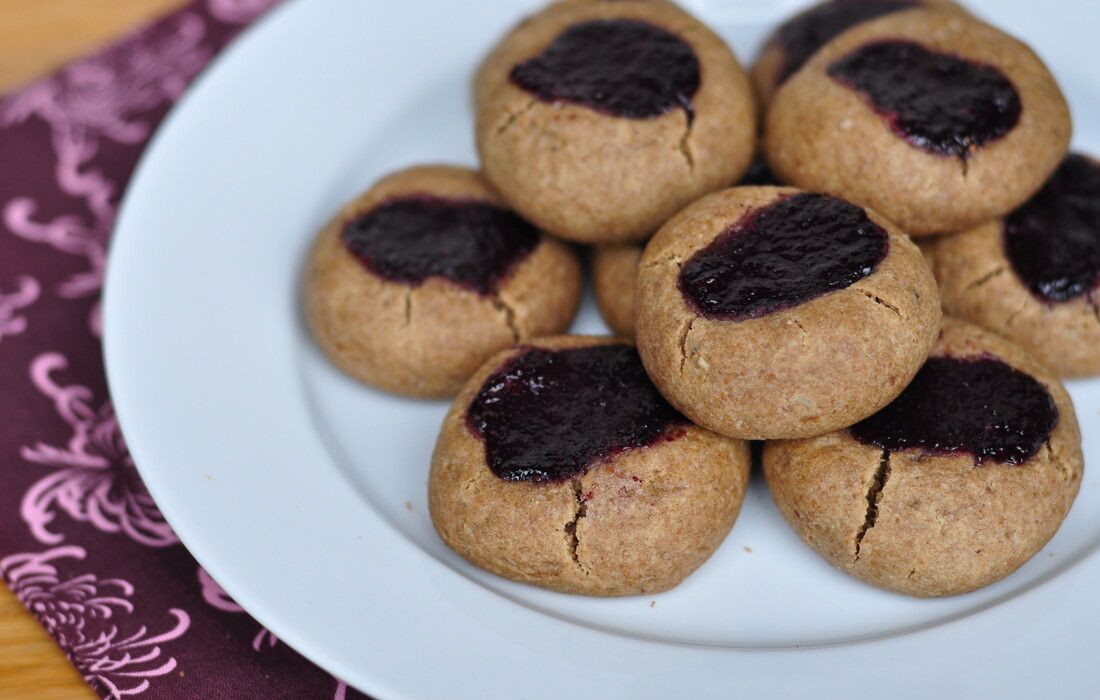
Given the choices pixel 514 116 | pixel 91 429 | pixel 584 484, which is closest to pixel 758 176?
pixel 514 116

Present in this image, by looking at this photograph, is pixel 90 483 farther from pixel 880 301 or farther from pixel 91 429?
pixel 880 301

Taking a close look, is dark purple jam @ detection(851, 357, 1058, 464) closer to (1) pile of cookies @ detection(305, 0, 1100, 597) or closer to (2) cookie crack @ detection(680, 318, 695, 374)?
(1) pile of cookies @ detection(305, 0, 1100, 597)

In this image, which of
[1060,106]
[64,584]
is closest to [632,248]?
[1060,106]

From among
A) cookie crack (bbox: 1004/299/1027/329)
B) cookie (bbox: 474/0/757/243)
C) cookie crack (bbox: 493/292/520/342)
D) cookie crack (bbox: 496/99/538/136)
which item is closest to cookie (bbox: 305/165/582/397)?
cookie crack (bbox: 493/292/520/342)

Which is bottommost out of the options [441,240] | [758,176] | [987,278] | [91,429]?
[987,278]

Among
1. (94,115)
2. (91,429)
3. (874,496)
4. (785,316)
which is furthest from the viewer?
(94,115)
